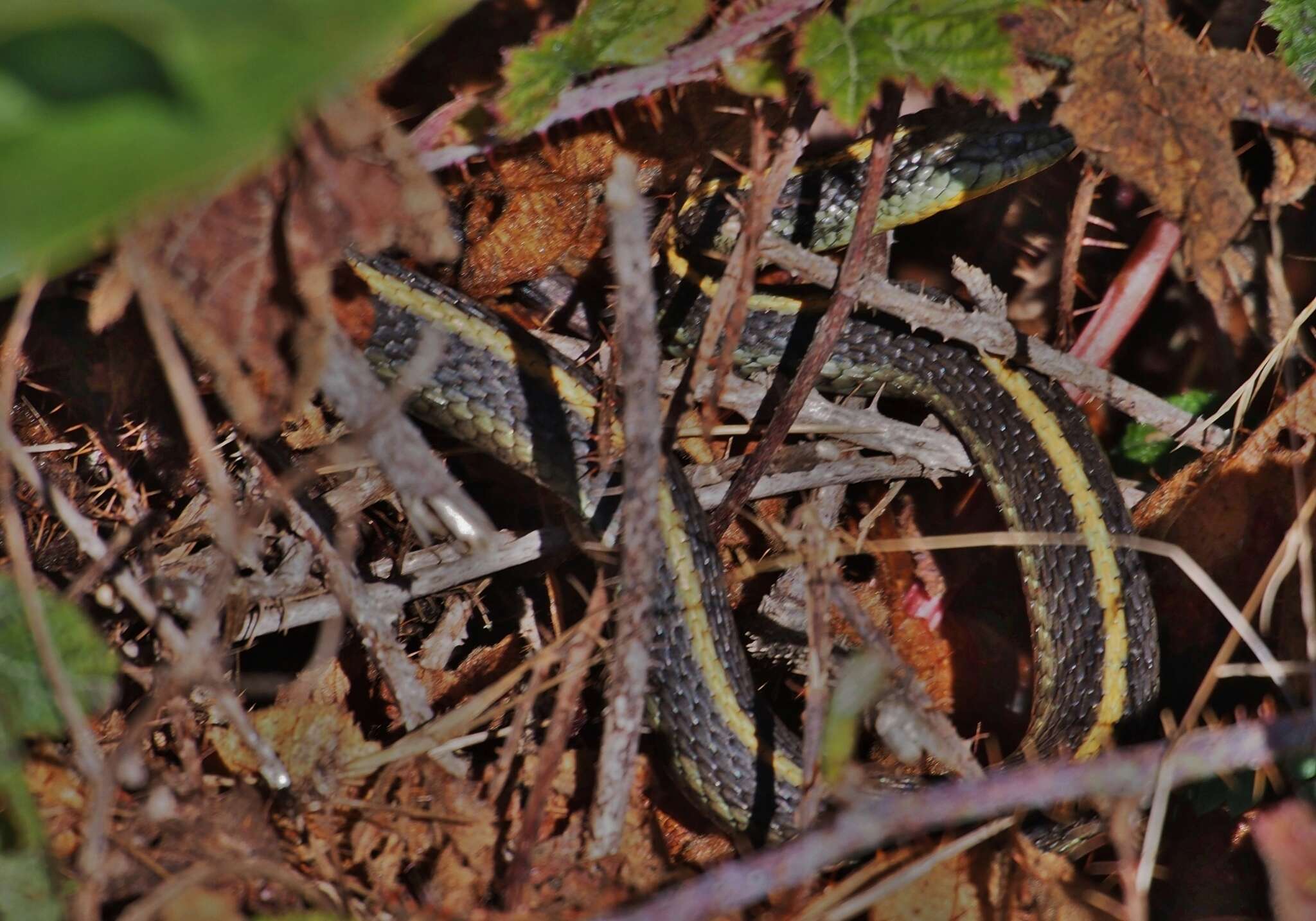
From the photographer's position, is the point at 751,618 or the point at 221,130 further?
the point at 751,618

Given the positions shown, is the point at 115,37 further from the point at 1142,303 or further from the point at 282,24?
the point at 1142,303

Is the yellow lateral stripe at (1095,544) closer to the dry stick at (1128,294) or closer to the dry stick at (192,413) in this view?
the dry stick at (1128,294)

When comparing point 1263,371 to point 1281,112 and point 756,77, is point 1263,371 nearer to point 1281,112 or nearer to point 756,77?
point 1281,112

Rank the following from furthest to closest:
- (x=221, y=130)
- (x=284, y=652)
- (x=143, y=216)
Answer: (x=284, y=652), (x=143, y=216), (x=221, y=130)

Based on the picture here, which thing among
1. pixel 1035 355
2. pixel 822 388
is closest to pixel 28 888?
pixel 822 388

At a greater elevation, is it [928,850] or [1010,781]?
[1010,781]

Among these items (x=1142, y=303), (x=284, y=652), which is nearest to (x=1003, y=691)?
(x=1142, y=303)
